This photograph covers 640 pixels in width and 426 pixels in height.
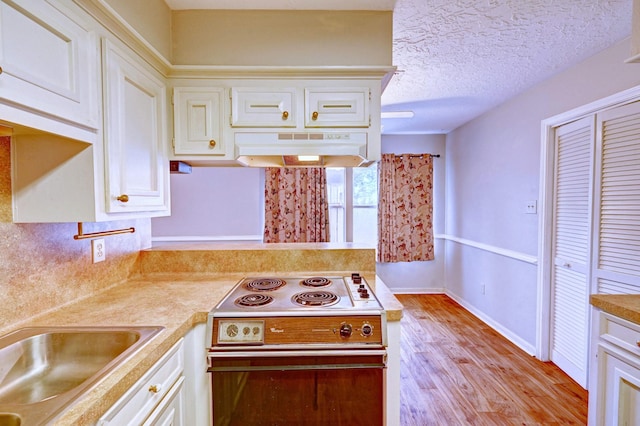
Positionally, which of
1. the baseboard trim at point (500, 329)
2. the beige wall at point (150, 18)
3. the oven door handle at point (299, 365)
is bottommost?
the baseboard trim at point (500, 329)

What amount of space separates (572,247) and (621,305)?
4.20 feet

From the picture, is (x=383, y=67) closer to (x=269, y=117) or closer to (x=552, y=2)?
(x=269, y=117)

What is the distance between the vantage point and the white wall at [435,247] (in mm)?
4391

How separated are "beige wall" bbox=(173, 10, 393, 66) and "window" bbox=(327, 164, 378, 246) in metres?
2.55

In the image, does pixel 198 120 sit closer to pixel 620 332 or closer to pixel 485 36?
pixel 485 36

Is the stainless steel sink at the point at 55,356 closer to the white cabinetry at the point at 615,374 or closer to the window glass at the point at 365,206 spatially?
the white cabinetry at the point at 615,374

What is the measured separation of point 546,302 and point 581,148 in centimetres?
128

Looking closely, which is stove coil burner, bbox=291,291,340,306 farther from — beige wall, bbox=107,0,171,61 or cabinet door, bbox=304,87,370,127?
beige wall, bbox=107,0,171,61

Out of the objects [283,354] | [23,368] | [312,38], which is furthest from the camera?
[312,38]

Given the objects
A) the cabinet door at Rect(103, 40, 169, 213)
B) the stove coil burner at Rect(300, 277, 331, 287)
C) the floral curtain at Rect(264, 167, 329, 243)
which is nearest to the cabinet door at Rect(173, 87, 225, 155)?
the cabinet door at Rect(103, 40, 169, 213)

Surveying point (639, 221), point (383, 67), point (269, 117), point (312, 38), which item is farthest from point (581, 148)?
point (269, 117)

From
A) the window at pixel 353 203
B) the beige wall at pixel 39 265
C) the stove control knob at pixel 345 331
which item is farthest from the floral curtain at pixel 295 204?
the stove control knob at pixel 345 331

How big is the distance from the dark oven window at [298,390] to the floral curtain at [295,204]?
272 cm

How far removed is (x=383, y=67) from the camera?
1.58m
